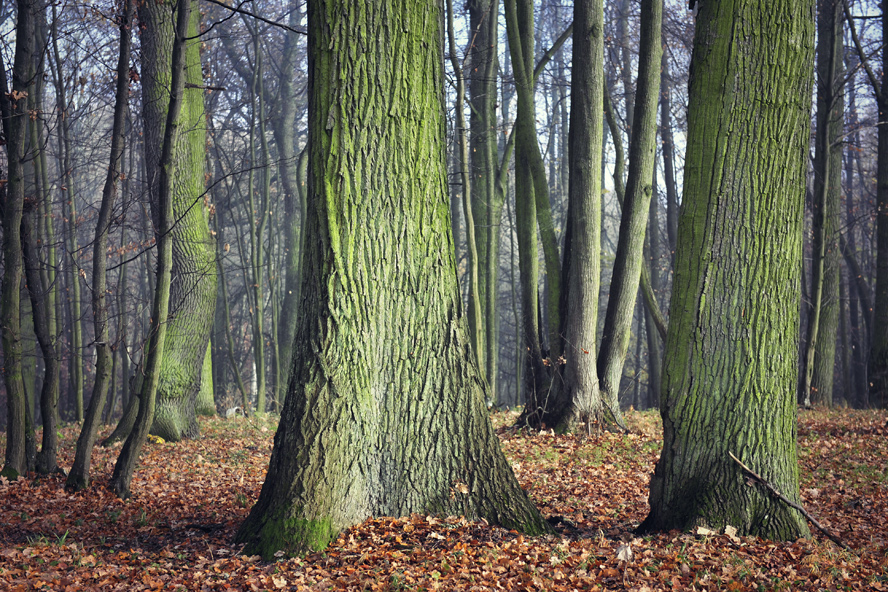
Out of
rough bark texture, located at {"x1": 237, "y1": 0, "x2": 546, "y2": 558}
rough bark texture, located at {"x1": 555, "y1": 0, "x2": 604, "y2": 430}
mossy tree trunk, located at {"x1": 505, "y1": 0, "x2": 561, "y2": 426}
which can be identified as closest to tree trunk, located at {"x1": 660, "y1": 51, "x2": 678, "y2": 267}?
mossy tree trunk, located at {"x1": 505, "y1": 0, "x2": 561, "y2": 426}

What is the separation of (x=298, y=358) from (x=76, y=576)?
1691 mm

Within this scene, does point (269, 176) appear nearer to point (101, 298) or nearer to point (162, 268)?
point (101, 298)

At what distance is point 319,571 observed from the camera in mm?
3354

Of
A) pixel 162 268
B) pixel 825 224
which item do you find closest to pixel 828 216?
pixel 825 224

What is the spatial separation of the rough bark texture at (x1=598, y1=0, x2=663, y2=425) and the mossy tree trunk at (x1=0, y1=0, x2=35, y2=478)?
22.8 ft

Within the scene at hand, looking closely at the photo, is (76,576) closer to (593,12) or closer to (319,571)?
(319,571)

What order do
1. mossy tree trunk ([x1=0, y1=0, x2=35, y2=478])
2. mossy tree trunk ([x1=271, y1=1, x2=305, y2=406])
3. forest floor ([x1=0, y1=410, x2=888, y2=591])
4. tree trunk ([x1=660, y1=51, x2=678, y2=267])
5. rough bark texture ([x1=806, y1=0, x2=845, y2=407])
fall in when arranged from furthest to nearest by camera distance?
tree trunk ([x1=660, y1=51, x2=678, y2=267])
mossy tree trunk ([x1=271, y1=1, x2=305, y2=406])
rough bark texture ([x1=806, y1=0, x2=845, y2=407])
mossy tree trunk ([x1=0, y1=0, x2=35, y2=478])
forest floor ([x1=0, y1=410, x2=888, y2=591])

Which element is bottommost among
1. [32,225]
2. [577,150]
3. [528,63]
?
[32,225]

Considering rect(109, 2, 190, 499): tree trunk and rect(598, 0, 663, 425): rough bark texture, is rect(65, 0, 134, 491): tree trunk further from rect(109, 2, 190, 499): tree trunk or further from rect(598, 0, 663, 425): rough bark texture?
rect(598, 0, 663, 425): rough bark texture

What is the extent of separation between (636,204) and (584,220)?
30.0 inches

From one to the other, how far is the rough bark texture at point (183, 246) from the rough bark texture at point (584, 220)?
5248 mm

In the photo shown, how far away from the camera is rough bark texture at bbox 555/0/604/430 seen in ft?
27.5

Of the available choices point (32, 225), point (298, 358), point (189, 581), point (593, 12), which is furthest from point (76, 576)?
point (593, 12)

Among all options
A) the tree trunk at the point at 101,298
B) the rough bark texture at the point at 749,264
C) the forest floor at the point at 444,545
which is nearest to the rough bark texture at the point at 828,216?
the forest floor at the point at 444,545
